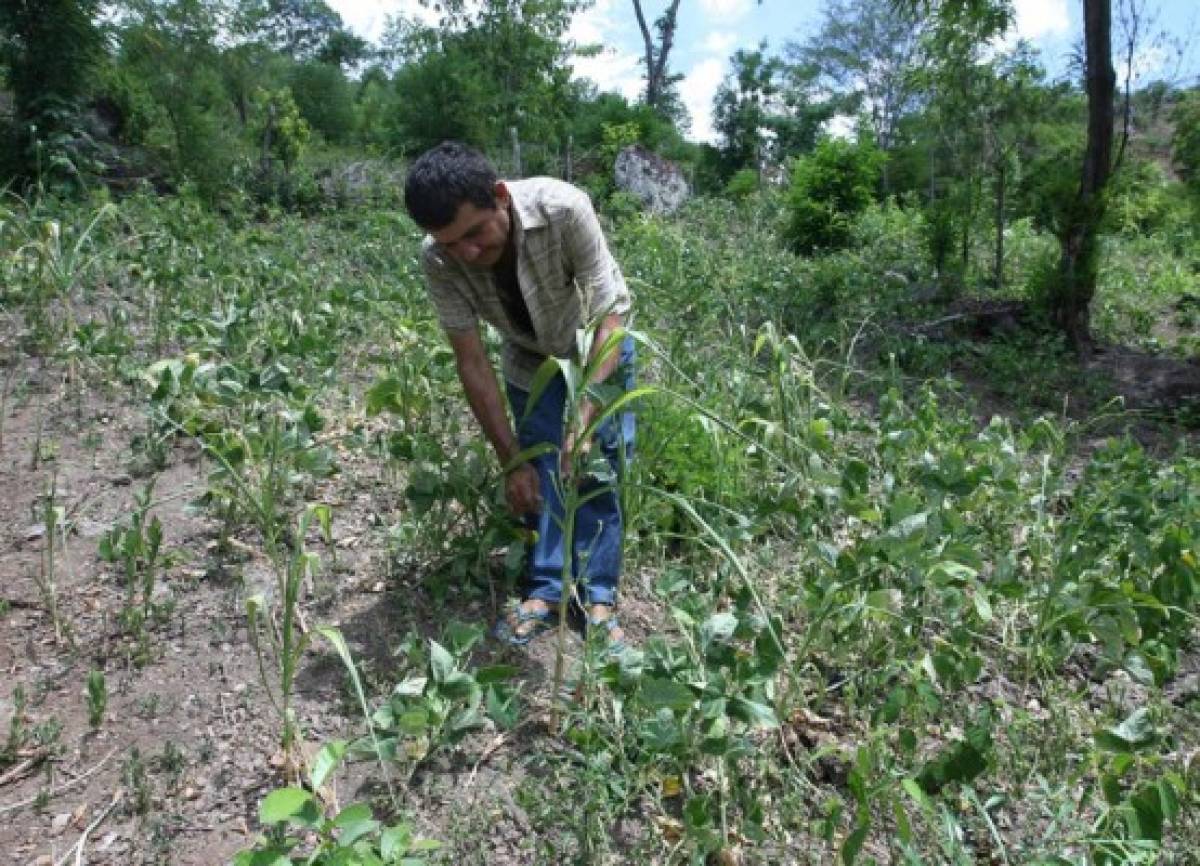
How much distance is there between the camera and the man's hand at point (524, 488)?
2.25 meters

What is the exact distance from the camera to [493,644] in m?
2.17

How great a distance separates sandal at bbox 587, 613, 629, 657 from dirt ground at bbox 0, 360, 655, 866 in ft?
0.34

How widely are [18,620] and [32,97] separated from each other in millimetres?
6960

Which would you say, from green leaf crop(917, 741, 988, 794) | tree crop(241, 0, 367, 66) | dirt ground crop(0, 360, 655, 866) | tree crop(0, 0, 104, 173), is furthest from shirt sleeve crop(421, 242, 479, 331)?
tree crop(241, 0, 367, 66)

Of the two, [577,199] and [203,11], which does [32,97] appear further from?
[577,199]

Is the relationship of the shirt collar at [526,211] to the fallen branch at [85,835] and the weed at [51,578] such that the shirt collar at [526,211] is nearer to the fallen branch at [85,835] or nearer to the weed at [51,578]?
the weed at [51,578]

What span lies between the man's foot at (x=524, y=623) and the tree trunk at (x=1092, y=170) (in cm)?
456

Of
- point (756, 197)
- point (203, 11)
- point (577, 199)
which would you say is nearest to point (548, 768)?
point (577, 199)

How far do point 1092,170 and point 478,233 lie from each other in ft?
16.0

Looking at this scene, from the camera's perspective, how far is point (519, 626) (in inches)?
84.8

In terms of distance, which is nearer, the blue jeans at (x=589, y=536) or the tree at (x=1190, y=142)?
the blue jeans at (x=589, y=536)

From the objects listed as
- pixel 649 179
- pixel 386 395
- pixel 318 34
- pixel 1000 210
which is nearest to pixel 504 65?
pixel 649 179

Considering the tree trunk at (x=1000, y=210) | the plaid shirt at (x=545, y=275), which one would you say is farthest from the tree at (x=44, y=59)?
the tree trunk at (x=1000, y=210)

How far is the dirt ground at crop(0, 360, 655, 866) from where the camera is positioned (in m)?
1.66
